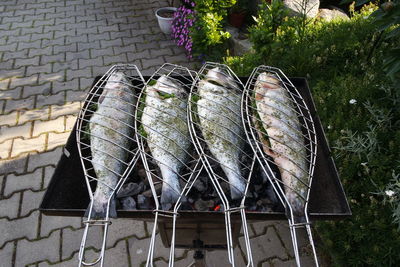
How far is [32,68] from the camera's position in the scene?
521 cm

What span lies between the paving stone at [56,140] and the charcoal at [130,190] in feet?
8.19

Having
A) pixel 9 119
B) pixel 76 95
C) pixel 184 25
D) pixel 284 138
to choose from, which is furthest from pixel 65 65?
pixel 284 138

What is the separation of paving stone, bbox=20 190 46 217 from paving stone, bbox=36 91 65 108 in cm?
158

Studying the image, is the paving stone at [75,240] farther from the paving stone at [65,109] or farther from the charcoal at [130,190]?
the paving stone at [65,109]

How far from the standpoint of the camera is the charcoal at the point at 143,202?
5.95ft

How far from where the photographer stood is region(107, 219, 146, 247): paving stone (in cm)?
311

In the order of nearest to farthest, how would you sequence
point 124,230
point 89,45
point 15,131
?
point 124,230, point 15,131, point 89,45

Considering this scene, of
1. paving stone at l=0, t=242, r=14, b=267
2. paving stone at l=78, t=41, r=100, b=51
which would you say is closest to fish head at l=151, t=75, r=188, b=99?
paving stone at l=0, t=242, r=14, b=267

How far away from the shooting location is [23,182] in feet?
11.6

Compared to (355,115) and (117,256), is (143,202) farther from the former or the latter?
(355,115)

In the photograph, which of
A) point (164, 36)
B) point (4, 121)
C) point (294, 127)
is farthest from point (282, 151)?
point (164, 36)

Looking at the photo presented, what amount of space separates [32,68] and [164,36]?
8.14 ft

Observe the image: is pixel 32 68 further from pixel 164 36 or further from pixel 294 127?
pixel 294 127

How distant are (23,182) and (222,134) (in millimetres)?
2751
